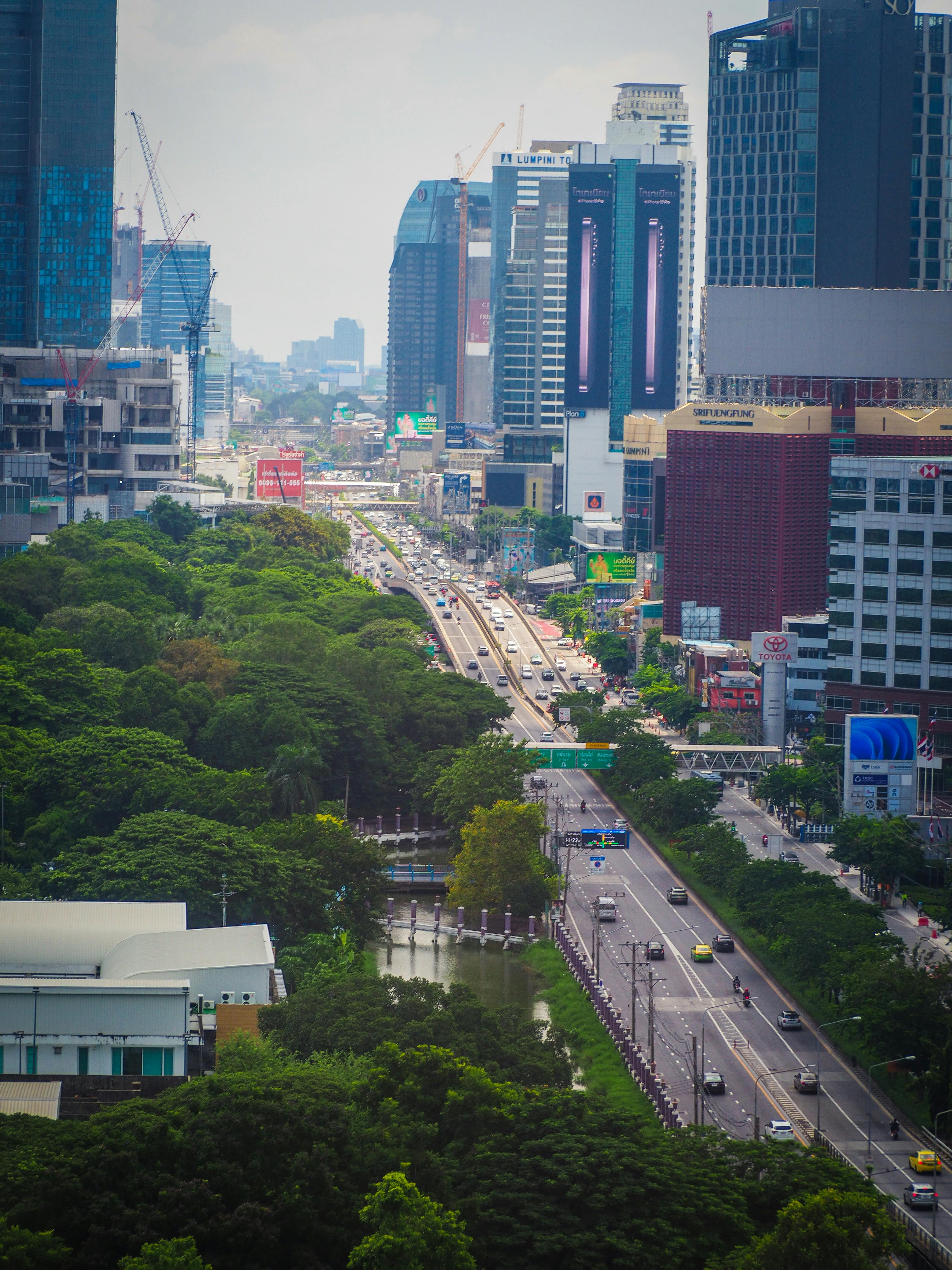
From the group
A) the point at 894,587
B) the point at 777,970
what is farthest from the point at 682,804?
the point at 894,587

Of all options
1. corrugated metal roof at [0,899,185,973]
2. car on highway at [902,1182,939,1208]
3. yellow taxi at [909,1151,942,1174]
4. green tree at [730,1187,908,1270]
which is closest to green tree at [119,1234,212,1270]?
green tree at [730,1187,908,1270]

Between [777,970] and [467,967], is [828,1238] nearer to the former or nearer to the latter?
[777,970]

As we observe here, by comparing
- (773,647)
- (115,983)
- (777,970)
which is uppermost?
(773,647)

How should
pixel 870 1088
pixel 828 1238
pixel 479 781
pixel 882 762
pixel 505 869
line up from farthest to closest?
pixel 479 781 → pixel 882 762 → pixel 505 869 → pixel 870 1088 → pixel 828 1238

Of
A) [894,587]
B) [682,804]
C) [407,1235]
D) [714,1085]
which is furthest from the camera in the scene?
[894,587]

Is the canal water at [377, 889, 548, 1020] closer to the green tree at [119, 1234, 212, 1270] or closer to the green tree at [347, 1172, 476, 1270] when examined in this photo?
the green tree at [347, 1172, 476, 1270]

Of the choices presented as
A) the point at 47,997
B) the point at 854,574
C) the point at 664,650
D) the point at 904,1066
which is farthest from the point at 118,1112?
the point at 664,650

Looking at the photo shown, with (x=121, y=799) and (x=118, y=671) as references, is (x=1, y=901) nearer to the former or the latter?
(x=121, y=799)

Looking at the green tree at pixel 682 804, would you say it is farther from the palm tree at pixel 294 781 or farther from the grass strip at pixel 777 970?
the palm tree at pixel 294 781
